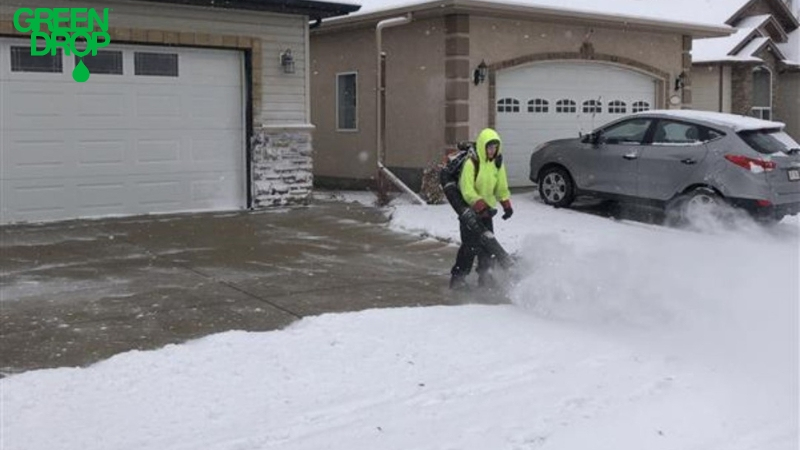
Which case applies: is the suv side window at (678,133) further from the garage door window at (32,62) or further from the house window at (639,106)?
the garage door window at (32,62)

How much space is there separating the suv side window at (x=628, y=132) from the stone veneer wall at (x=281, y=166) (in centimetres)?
455

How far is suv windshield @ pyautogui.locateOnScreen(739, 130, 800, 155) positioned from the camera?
11203 millimetres

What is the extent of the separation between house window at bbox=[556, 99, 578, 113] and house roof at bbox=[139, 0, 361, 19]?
4.70m

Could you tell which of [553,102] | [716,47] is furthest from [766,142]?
[716,47]

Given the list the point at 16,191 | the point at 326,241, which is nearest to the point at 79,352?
the point at 326,241

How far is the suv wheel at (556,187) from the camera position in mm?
13292

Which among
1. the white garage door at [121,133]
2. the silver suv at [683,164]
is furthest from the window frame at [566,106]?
the white garage door at [121,133]

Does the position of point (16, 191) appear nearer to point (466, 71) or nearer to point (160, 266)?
point (160, 266)

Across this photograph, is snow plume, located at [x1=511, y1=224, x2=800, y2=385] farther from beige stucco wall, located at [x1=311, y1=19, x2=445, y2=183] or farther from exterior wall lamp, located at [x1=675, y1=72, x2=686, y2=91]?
exterior wall lamp, located at [x1=675, y1=72, x2=686, y2=91]

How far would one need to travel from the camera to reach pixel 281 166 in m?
13.5

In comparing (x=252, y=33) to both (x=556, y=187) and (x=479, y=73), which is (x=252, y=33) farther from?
(x=556, y=187)

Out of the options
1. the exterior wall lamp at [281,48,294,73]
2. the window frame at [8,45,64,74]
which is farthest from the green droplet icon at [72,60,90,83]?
the exterior wall lamp at [281,48,294,73]

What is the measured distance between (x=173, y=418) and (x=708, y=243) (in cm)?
717

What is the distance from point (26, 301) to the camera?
7348 millimetres
